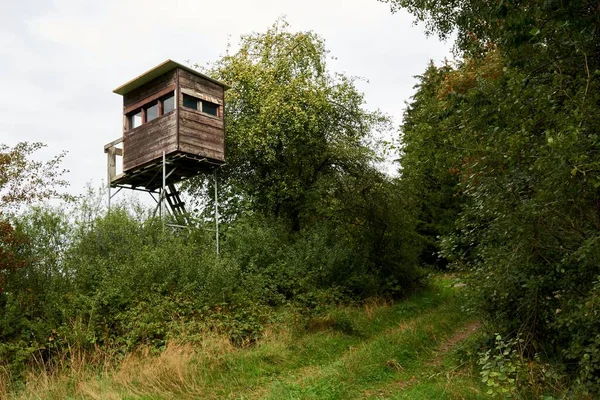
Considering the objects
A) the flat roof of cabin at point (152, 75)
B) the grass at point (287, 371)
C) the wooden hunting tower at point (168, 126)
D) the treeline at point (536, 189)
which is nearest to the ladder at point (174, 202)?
the wooden hunting tower at point (168, 126)

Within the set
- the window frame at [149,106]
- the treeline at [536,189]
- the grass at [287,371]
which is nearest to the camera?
the treeline at [536,189]

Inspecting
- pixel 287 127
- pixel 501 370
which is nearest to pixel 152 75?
pixel 287 127

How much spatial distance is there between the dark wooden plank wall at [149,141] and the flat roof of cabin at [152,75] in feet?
5.22

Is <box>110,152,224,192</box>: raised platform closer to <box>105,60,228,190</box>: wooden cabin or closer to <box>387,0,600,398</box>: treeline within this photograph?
<box>105,60,228,190</box>: wooden cabin

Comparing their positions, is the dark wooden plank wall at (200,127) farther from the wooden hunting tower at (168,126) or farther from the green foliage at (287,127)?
the green foliage at (287,127)

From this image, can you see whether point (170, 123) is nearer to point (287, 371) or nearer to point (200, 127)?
point (200, 127)

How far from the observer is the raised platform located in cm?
1703

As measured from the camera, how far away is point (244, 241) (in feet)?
54.3

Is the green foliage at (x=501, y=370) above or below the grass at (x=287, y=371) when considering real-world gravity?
above

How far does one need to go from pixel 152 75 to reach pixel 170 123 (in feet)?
6.94

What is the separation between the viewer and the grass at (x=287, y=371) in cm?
782

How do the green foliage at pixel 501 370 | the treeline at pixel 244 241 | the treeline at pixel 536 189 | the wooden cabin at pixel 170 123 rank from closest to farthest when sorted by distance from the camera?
the green foliage at pixel 501 370 < the treeline at pixel 536 189 < the treeline at pixel 244 241 < the wooden cabin at pixel 170 123

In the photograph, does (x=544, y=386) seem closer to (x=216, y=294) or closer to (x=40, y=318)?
(x=216, y=294)

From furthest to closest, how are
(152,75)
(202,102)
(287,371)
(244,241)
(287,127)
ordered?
(287,127) → (202,102) → (152,75) → (244,241) → (287,371)
